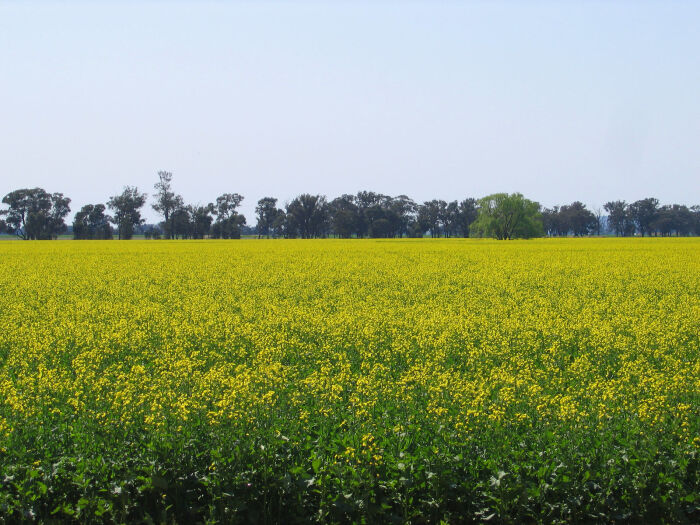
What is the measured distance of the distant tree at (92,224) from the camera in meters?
140

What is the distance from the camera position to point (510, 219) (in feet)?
367

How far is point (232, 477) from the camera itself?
5.97 meters

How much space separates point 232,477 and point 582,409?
4.54 meters

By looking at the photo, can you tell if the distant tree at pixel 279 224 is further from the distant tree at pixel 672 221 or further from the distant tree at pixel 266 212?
the distant tree at pixel 672 221

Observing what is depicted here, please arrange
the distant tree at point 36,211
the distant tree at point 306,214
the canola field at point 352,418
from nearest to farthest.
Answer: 1. the canola field at point 352,418
2. the distant tree at point 36,211
3. the distant tree at point 306,214

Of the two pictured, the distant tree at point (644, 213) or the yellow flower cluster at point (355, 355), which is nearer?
the yellow flower cluster at point (355, 355)

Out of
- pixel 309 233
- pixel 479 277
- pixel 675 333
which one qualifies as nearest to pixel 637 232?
pixel 309 233

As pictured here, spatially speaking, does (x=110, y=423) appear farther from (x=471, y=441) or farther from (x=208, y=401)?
(x=471, y=441)

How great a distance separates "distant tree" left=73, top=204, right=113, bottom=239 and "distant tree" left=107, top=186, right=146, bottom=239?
3.51m

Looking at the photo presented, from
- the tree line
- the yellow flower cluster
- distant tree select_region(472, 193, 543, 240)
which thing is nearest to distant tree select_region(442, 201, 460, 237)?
the tree line

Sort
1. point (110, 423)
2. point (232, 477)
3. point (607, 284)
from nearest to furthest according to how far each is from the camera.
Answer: point (232, 477) < point (110, 423) < point (607, 284)

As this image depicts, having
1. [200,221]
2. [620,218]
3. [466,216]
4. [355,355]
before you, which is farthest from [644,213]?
[355,355]

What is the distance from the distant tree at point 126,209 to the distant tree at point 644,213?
13981cm

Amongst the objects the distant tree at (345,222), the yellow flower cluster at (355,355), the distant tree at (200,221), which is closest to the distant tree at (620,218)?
the distant tree at (345,222)
